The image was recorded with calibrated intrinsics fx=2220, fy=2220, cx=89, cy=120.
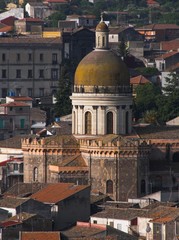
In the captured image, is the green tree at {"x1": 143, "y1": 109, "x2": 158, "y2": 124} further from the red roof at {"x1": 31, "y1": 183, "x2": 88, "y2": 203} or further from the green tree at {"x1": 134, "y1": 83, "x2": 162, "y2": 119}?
the red roof at {"x1": 31, "y1": 183, "x2": 88, "y2": 203}

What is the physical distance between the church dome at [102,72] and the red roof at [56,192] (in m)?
7.12

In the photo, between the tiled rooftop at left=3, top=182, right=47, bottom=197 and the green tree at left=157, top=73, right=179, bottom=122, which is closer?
the tiled rooftop at left=3, top=182, right=47, bottom=197

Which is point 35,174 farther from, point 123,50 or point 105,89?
point 123,50

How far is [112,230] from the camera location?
87812 mm

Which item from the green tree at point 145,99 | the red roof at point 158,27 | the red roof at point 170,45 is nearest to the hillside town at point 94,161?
the green tree at point 145,99

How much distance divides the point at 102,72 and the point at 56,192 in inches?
357

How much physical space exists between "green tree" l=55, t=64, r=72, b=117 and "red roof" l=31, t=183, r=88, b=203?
1362 inches

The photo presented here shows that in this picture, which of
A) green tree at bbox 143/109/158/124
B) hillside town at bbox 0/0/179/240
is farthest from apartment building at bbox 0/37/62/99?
green tree at bbox 143/109/158/124

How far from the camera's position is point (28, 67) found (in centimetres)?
14775

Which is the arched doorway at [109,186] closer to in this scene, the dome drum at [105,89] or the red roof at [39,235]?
the dome drum at [105,89]

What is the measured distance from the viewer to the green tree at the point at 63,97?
13400 cm

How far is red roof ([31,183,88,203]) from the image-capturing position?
95.8 m

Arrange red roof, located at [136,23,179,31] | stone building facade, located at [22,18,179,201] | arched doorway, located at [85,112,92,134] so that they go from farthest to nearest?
red roof, located at [136,23,179,31], arched doorway, located at [85,112,92,134], stone building facade, located at [22,18,179,201]

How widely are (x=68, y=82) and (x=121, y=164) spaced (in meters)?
38.4
